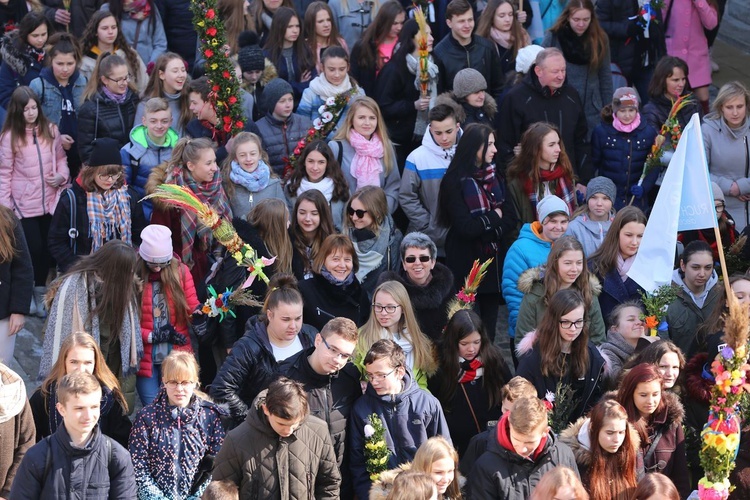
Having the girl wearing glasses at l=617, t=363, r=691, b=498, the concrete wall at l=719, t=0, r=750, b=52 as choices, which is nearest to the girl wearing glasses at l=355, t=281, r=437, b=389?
the girl wearing glasses at l=617, t=363, r=691, b=498

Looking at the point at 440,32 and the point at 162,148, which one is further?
the point at 440,32

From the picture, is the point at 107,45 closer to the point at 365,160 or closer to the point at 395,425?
the point at 365,160

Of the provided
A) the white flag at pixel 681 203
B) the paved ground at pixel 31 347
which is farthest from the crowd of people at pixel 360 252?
the white flag at pixel 681 203

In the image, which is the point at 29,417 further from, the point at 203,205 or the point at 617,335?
the point at 617,335

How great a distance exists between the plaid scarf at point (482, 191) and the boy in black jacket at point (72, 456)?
4056mm

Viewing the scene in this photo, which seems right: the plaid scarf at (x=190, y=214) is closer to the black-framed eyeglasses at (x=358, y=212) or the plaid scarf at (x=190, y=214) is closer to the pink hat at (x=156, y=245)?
the pink hat at (x=156, y=245)

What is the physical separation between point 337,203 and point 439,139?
3.40 feet

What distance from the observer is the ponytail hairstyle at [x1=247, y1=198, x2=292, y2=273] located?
9.78 meters

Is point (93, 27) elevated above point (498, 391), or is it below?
above

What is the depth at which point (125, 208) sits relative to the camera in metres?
9.98

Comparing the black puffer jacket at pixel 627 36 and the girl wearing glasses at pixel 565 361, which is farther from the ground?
the black puffer jacket at pixel 627 36

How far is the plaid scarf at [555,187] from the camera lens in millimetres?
10906

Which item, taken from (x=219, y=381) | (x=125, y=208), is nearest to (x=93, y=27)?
(x=125, y=208)

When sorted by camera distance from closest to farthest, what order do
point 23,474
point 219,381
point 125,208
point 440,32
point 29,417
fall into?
point 23,474 → point 29,417 → point 219,381 → point 125,208 → point 440,32
